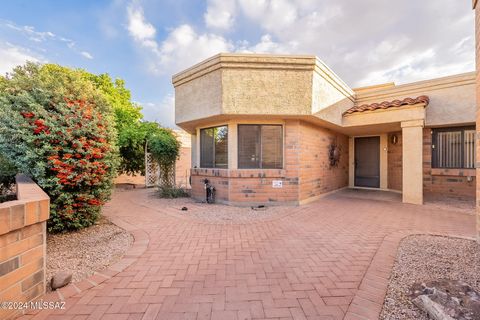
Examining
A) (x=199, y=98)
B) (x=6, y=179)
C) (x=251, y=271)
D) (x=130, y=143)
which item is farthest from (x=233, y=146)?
(x=130, y=143)

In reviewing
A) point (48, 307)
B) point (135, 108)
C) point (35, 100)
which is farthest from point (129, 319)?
point (135, 108)

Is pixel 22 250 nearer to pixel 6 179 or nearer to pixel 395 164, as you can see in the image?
pixel 6 179

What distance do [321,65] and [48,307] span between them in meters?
7.32

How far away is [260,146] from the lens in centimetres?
628

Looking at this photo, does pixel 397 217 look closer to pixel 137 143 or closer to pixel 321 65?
pixel 321 65

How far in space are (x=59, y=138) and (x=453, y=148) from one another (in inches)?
457

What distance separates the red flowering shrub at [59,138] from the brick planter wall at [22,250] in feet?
5.86

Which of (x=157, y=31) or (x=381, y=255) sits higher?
(x=157, y=31)

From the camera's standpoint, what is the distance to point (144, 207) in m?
6.25

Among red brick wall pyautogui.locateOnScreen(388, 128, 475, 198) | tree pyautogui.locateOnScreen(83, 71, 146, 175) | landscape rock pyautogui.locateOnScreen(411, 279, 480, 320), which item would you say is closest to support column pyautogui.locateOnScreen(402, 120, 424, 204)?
red brick wall pyautogui.locateOnScreen(388, 128, 475, 198)

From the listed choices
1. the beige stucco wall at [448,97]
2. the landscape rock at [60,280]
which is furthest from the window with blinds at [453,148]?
the landscape rock at [60,280]

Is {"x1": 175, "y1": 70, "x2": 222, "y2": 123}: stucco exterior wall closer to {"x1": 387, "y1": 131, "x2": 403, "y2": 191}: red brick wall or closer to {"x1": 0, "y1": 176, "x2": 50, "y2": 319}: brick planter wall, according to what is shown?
{"x1": 0, "y1": 176, "x2": 50, "y2": 319}: brick planter wall

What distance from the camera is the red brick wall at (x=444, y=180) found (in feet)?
23.5

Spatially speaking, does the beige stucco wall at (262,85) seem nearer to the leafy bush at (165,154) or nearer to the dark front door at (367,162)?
the leafy bush at (165,154)
